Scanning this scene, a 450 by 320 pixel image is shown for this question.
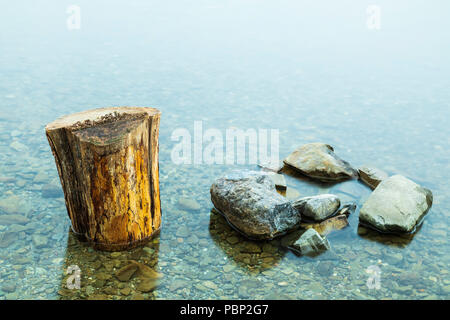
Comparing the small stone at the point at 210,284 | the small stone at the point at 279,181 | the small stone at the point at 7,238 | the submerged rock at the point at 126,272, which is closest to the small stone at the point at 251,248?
the small stone at the point at 210,284

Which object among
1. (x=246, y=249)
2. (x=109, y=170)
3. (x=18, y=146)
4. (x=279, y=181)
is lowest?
(x=246, y=249)

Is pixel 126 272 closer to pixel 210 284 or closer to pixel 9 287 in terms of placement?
pixel 210 284

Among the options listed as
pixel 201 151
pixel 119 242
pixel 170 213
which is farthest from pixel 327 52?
pixel 119 242

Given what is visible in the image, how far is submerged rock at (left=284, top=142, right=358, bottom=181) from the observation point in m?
5.99

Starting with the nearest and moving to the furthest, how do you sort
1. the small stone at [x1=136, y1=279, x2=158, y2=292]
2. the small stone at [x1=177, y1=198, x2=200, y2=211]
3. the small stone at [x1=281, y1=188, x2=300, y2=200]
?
1. the small stone at [x1=136, y1=279, x2=158, y2=292]
2. the small stone at [x1=177, y1=198, x2=200, y2=211]
3. the small stone at [x1=281, y1=188, x2=300, y2=200]

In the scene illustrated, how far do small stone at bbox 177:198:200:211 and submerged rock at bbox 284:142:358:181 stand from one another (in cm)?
153

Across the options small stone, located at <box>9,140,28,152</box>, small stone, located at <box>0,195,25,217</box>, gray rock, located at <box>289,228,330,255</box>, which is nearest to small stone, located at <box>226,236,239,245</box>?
gray rock, located at <box>289,228,330,255</box>

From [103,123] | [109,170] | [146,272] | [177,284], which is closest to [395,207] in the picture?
[177,284]

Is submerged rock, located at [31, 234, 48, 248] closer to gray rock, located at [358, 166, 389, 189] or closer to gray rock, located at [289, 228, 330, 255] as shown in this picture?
gray rock, located at [289, 228, 330, 255]

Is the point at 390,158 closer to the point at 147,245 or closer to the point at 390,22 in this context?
the point at 147,245

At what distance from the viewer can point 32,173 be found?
584 centimetres

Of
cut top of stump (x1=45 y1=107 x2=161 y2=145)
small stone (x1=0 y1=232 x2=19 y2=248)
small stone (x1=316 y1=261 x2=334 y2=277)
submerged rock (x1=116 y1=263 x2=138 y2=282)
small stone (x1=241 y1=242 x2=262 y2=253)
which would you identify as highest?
cut top of stump (x1=45 y1=107 x2=161 y2=145)

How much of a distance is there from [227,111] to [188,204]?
3.44 metres

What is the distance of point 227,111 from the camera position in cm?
848
